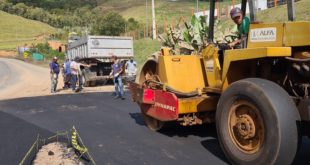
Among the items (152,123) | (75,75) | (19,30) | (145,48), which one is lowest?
(152,123)

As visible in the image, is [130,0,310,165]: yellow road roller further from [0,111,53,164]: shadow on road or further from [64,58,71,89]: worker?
[64,58,71,89]: worker

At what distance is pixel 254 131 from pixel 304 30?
1286 millimetres

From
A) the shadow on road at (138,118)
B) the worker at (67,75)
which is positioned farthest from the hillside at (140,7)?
the shadow on road at (138,118)

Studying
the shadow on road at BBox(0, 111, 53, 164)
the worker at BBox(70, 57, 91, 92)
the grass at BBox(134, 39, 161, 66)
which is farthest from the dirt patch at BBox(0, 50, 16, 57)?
the shadow on road at BBox(0, 111, 53, 164)

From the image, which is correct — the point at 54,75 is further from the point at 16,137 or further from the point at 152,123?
the point at 152,123

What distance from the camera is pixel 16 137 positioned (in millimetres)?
8234

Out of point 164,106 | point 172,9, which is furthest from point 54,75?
point 172,9

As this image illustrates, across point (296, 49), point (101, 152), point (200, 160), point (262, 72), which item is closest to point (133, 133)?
point (101, 152)

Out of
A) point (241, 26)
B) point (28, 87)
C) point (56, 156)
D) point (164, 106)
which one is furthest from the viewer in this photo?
point (28, 87)

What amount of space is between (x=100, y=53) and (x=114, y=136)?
13.6 meters

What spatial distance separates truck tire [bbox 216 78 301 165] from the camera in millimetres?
4828

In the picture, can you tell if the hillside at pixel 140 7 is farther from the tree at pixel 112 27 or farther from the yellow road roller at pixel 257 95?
the yellow road roller at pixel 257 95

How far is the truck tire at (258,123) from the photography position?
4828 millimetres

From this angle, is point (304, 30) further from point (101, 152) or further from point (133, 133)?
point (133, 133)
